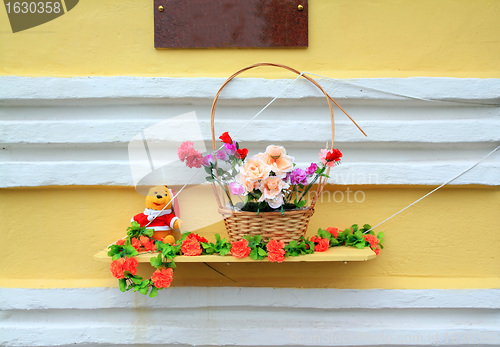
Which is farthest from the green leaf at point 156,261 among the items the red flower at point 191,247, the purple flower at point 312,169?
the purple flower at point 312,169

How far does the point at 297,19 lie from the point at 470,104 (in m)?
1.00

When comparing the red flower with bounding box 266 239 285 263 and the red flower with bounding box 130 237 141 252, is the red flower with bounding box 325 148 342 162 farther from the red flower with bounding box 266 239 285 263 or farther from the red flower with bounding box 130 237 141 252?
the red flower with bounding box 130 237 141 252

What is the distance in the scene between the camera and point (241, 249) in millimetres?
1767

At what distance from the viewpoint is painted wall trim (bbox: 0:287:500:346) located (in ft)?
6.84

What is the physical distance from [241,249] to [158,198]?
51 cm

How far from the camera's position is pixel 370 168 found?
2.09m

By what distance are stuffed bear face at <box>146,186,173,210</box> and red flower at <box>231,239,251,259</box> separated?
1.41ft

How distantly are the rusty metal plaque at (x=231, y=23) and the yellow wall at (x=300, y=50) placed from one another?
47 millimetres

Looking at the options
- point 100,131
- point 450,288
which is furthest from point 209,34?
point 450,288

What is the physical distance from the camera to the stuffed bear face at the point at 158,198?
198cm

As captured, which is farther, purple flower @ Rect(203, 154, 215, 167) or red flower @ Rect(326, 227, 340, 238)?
red flower @ Rect(326, 227, 340, 238)

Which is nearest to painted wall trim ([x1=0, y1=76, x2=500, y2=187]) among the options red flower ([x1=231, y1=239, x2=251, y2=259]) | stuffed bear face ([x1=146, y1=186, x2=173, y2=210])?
stuffed bear face ([x1=146, y1=186, x2=173, y2=210])

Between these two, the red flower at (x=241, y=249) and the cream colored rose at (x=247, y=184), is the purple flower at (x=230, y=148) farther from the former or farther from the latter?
the red flower at (x=241, y=249)

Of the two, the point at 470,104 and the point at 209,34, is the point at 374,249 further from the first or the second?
the point at 209,34
